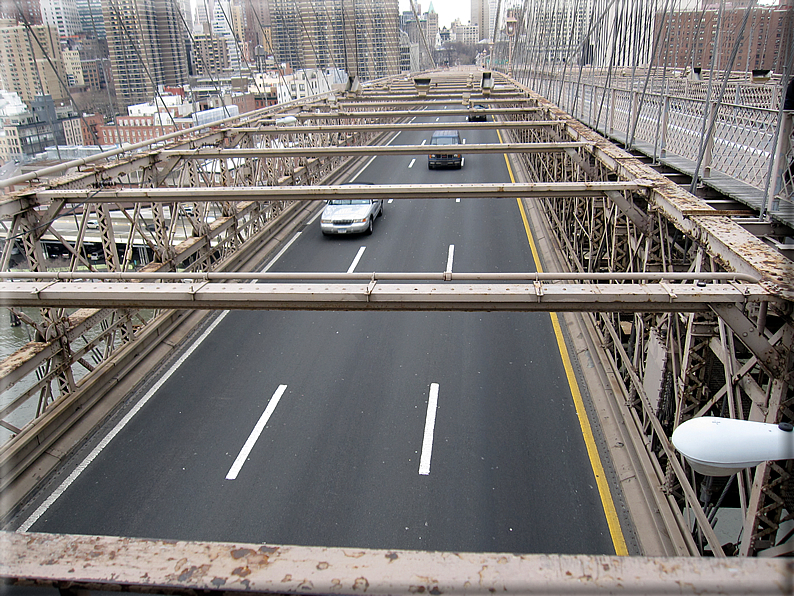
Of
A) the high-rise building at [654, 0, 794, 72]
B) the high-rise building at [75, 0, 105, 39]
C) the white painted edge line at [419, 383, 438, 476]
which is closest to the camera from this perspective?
the white painted edge line at [419, 383, 438, 476]

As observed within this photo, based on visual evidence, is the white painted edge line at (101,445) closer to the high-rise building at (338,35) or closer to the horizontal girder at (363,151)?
the horizontal girder at (363,151)

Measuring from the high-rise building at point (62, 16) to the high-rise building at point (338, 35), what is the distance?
19.4 metres

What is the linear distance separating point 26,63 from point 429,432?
13293 millimetres

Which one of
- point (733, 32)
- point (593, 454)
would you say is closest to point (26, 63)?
point (593, 454)

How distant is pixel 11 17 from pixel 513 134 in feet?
103

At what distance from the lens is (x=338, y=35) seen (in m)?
55.0

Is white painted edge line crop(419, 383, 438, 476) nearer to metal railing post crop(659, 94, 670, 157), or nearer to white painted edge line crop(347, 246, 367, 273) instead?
white painted edge line crop(347, 246, 367, 273)

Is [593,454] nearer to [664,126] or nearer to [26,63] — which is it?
[664,126]

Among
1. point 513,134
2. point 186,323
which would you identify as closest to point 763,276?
point 186,323

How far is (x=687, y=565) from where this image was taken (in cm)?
163

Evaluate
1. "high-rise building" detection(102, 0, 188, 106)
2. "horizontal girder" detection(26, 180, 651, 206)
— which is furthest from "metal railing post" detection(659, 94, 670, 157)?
"high-rise building" detection(102, 0, 188, 106)

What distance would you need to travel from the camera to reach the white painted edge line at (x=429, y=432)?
29.1 feet

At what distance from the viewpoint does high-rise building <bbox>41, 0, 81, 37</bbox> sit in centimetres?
1515

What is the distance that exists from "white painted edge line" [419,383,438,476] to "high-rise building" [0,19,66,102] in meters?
11.1
